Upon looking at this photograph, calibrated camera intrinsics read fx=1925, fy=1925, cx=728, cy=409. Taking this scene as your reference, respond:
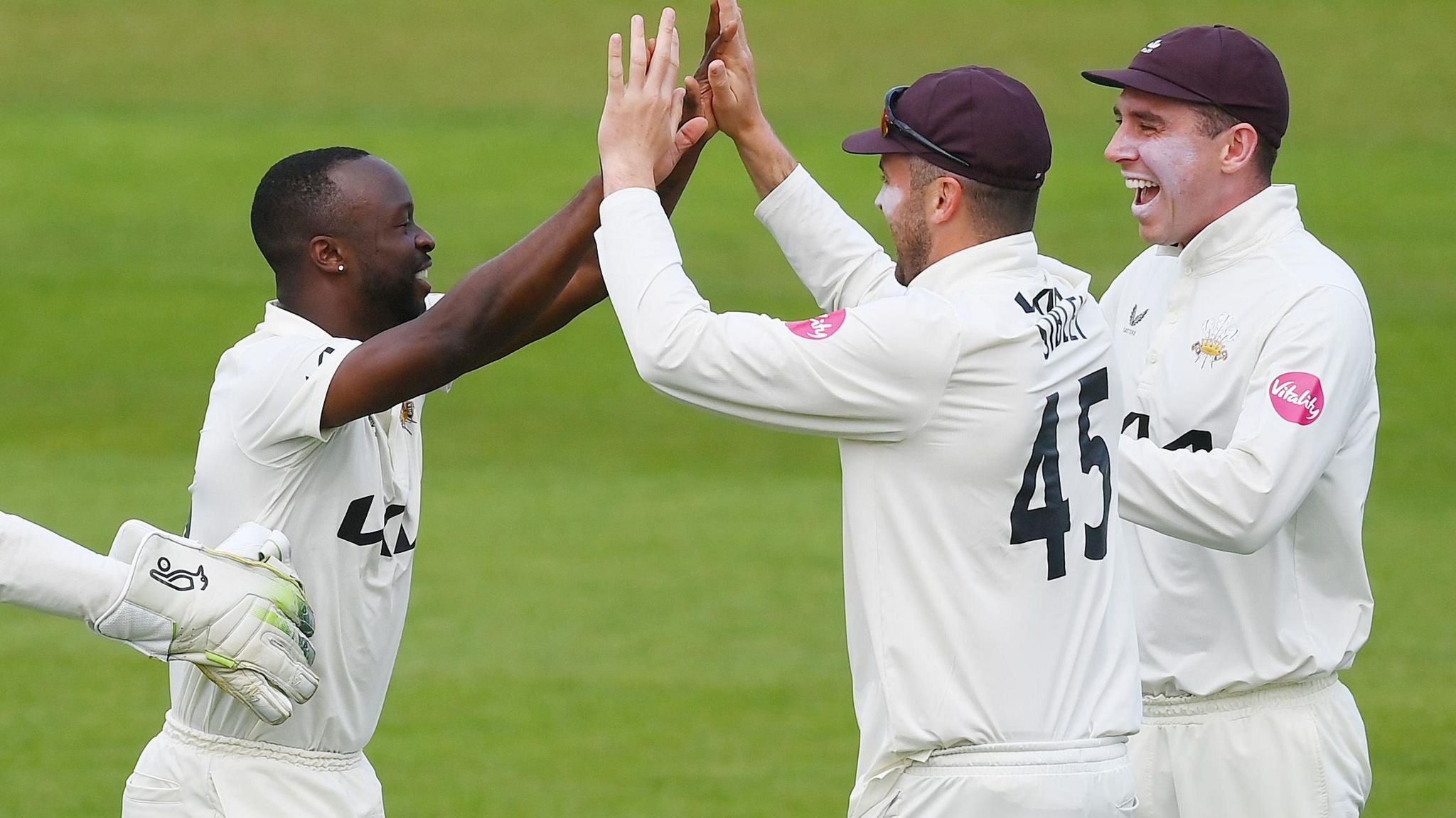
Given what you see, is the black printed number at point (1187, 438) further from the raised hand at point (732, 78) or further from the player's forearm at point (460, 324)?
the player's forearm at point (460, 324)

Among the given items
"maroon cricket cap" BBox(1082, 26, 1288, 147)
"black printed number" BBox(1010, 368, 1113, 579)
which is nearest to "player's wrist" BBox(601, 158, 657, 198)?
"black printed number" BBox(1010, 368, 1113, 579)

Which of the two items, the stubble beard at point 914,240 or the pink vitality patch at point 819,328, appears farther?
the stubble beard at point 914,240

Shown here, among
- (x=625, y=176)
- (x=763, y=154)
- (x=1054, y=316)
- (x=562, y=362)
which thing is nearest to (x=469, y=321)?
(x=625, y=176)

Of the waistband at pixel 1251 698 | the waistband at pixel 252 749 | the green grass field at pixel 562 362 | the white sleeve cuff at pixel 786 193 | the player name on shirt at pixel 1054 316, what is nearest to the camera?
the player name on shirt at pixel 1054 316

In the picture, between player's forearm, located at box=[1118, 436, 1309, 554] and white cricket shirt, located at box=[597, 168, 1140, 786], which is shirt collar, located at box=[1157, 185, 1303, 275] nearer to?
player's forearm, located at box=[1118, 436, 1309, 554]

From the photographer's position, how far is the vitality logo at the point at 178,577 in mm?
3613

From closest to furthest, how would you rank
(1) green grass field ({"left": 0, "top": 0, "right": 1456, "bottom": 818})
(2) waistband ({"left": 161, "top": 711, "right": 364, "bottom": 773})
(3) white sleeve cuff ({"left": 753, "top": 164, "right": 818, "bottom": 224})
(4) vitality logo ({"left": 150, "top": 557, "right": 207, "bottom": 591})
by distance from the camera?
(4) vitality logo ({"left": 150, "top": 557, "right": 207, "bottom": 591})
(2) waistband ({"left": 161, "top": 711, "right": 364, "bottom": 773})
(3) white sleeve cuff ({"left": 753, "top": 164, "right": 818, "bottom": 224})
(1) green grass field ({"left": 0, "top": 0, "right": 1456, "bottom": 818})

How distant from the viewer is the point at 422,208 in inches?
853

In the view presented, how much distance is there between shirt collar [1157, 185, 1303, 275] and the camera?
14.4ft

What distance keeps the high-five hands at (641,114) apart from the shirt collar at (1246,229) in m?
1.44

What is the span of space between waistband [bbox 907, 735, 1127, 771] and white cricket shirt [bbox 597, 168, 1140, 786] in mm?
18

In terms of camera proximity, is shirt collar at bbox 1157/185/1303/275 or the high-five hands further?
shirt collar at bbox 1157/185/1303/275

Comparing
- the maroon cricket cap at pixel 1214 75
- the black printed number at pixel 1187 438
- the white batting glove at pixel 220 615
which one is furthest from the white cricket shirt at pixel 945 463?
the maroon cricket cap at pixel 1214 75

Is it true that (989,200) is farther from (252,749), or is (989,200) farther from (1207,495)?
(252,749)
